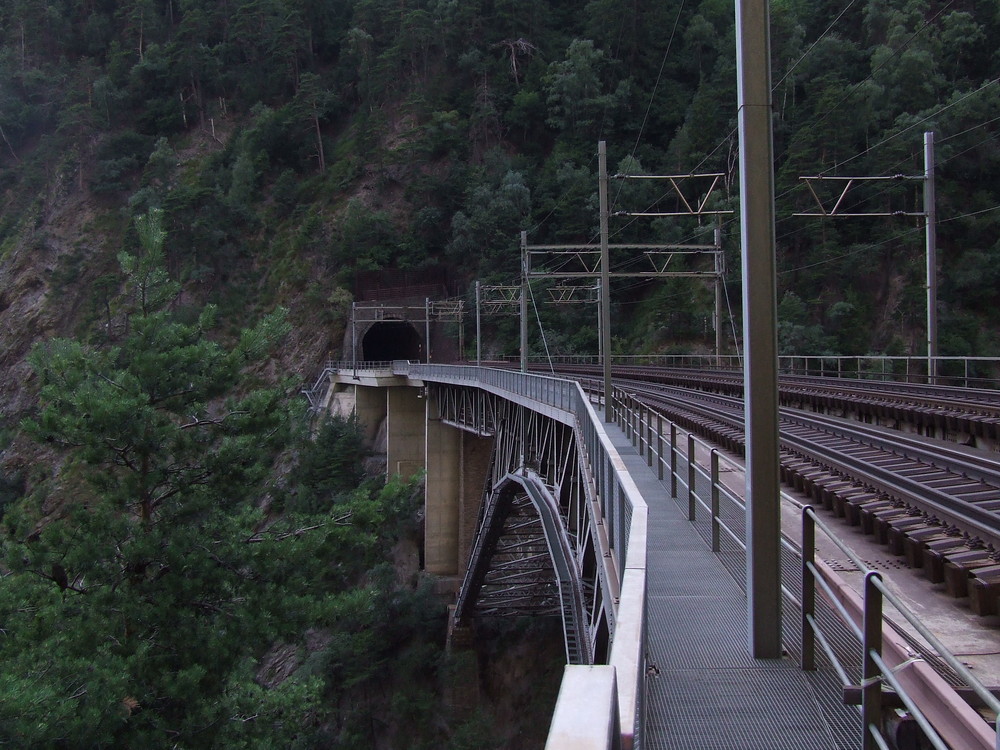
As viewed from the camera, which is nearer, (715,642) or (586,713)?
(586,713)

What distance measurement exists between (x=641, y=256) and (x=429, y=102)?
25.9m

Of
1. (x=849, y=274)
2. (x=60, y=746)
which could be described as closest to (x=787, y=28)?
(x=849, y=274)

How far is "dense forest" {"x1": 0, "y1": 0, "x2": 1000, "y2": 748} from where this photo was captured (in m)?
12.9

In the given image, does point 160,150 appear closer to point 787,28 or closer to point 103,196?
point 103,196

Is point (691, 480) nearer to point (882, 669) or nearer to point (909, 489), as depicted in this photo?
point (909, 489)

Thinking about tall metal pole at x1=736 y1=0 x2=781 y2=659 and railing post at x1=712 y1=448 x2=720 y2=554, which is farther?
railing post at x1=712 y1=448 x2=720 y2=554

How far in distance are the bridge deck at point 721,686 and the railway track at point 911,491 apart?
4.75ft

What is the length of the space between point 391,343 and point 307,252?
10871mm

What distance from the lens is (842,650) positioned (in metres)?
4.56

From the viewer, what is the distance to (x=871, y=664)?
3305mm

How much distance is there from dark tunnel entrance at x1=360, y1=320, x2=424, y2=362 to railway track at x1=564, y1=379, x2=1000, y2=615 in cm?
5619

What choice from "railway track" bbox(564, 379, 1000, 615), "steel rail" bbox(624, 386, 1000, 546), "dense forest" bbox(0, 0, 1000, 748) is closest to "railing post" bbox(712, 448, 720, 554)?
"railway track" bbox(564, 379, 1000, 615)

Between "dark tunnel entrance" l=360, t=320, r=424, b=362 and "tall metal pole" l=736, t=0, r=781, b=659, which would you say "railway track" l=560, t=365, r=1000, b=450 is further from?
"dark tunnel entrance" l=360, t=320, r=424, b=362

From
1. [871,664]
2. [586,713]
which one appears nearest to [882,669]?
[871,664]
